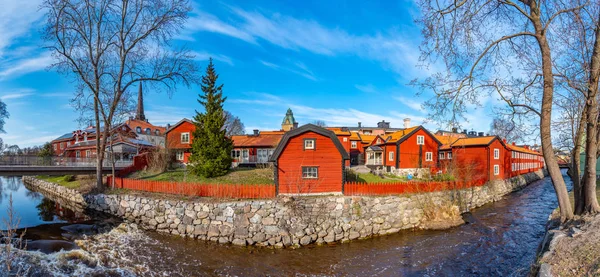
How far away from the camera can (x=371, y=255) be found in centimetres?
1372

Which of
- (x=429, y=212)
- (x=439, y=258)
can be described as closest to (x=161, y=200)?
(x=439, y=258)

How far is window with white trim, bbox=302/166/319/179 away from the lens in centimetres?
1889

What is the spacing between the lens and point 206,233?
51.5 ft

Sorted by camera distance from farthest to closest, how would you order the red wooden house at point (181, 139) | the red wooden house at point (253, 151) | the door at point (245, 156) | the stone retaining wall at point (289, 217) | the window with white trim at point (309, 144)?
1. the door at point (245, 156)
2. the red wooden house at point (253, 151)
3. the red wooden house at point (181, 139)
4. the window with white trim at point (309, 144)
5. the stone retaining wall at point (289, 217)

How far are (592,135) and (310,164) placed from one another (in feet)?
42.5

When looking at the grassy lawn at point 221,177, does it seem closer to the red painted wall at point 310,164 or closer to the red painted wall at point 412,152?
the red painted wall at point 310,164

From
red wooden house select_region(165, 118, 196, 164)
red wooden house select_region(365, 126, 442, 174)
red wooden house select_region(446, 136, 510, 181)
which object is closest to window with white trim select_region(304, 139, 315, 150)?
red wooden house select_region(365, 126, 442, 174)

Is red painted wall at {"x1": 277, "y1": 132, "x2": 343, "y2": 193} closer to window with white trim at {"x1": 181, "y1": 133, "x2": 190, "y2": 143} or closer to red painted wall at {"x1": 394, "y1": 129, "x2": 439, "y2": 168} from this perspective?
red painted wall at {"x1": 394, "y1": 129, "x2": 439, "y2": 168}

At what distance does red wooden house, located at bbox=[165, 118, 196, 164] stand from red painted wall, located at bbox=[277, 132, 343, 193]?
2030cm

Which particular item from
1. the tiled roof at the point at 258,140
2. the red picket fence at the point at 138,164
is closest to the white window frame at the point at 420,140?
the tiled roof at the point at 258,140

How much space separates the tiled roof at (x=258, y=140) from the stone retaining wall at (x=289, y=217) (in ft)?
61.5

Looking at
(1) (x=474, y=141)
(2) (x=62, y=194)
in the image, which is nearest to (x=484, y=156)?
(1) (x=474, y=141)

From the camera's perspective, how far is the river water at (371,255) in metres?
11.8

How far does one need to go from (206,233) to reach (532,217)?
20971mm
